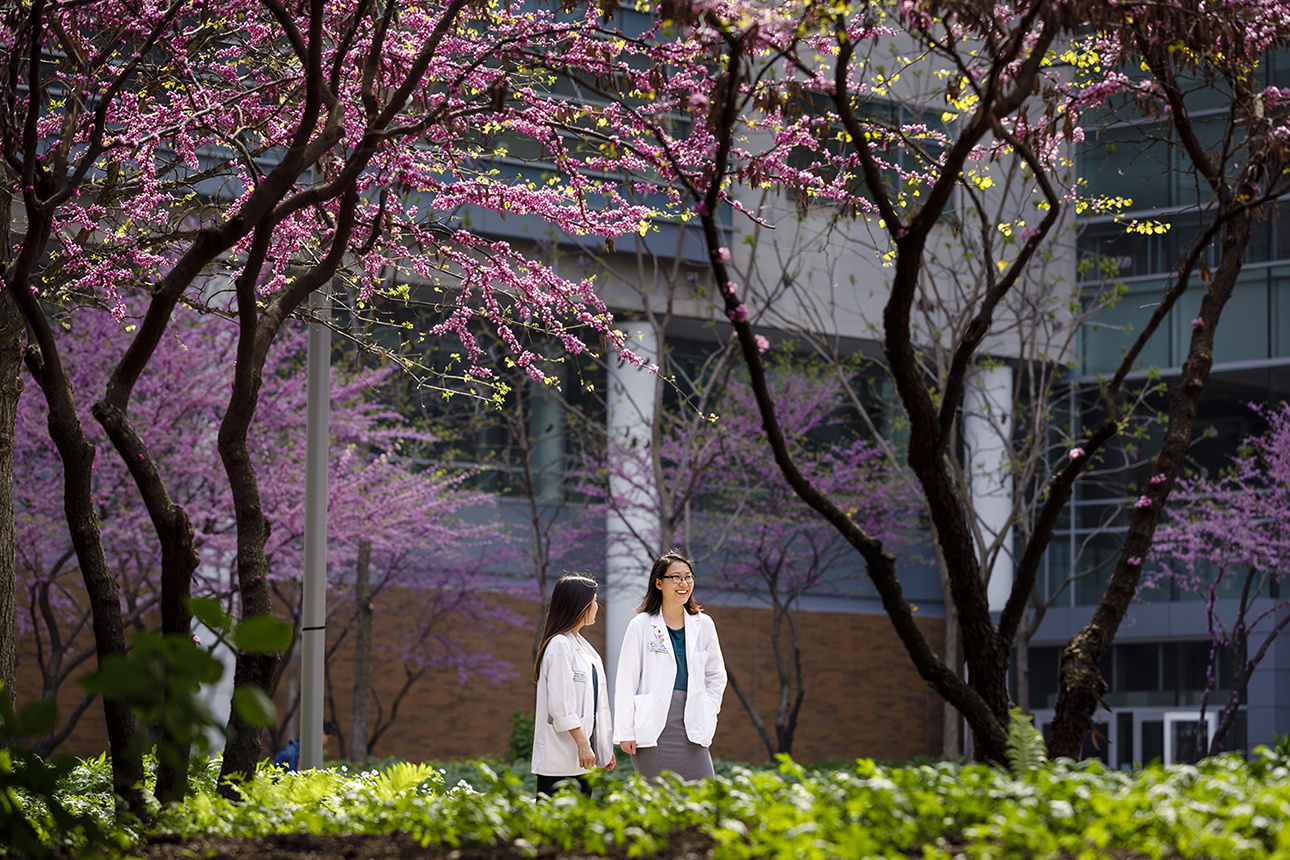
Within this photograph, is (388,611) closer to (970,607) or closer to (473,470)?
(473,470)

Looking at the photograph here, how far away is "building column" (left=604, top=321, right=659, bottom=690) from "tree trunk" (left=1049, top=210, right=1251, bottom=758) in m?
13.7

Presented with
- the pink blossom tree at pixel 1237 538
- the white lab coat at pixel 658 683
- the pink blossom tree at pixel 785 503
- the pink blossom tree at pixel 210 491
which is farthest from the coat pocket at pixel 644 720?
the pink blossom tree at pixel 785 503

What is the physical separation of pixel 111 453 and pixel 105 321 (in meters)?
1.56

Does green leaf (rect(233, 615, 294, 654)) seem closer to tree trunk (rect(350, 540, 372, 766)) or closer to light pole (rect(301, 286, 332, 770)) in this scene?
light pole (rect(301, 286, 332, 770))

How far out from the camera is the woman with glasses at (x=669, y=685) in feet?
23.9

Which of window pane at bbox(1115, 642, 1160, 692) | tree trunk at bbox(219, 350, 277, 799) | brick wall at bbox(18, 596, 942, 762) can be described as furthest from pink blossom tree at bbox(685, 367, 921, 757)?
tree trunk at bbox(219, 350, 277, 799)

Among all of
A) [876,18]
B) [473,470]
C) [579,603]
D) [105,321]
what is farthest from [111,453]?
[876,18]

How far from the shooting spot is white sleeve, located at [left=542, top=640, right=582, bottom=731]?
7172 millimetres

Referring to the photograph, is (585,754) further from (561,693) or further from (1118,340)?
(1118,340)

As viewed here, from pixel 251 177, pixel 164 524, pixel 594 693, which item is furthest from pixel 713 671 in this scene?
pixel 251 177

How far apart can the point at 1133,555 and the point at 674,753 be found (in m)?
2.44

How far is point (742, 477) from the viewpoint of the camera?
75.7 feet

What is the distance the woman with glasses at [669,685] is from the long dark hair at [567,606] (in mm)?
286

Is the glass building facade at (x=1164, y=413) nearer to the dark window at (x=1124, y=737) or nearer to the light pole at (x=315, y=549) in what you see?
the dark window at (x=1124, y=737)
